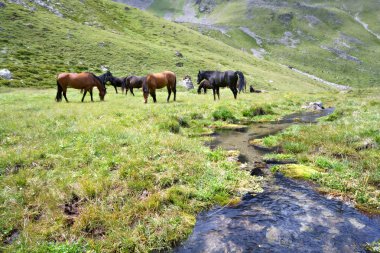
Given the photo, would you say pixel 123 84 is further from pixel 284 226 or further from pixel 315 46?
pixel 315 46

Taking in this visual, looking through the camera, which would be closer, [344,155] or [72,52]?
[344,155]

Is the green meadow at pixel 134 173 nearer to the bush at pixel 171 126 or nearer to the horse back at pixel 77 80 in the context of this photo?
the bush at pixel 171 126

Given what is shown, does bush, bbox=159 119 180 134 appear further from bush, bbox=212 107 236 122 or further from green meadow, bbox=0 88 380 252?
bush, bbox=212 107 236 122

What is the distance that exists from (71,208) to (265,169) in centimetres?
665

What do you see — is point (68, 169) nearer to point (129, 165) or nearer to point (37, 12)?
point (129, 165)

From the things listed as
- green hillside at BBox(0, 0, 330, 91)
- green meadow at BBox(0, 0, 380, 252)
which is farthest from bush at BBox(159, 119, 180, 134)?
green hillside at BBox(0, 0, 330, 91)

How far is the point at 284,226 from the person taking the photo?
21.8ft

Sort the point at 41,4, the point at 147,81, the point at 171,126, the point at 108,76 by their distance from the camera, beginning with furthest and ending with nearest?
the point at 41,4
the point at 108,76
the point at 147,81
the point at 171,126

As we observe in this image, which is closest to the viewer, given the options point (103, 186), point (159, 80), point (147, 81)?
point (103, 186)

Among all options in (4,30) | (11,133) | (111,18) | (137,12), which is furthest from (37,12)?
(11,133)

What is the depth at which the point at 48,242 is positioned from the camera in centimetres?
582

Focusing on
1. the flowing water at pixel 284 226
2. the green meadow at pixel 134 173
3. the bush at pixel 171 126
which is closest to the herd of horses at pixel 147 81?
the green meadow at pixel 134 173

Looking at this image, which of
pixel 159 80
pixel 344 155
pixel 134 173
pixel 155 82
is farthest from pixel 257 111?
pixel 134 173

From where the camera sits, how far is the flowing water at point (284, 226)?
595cm
